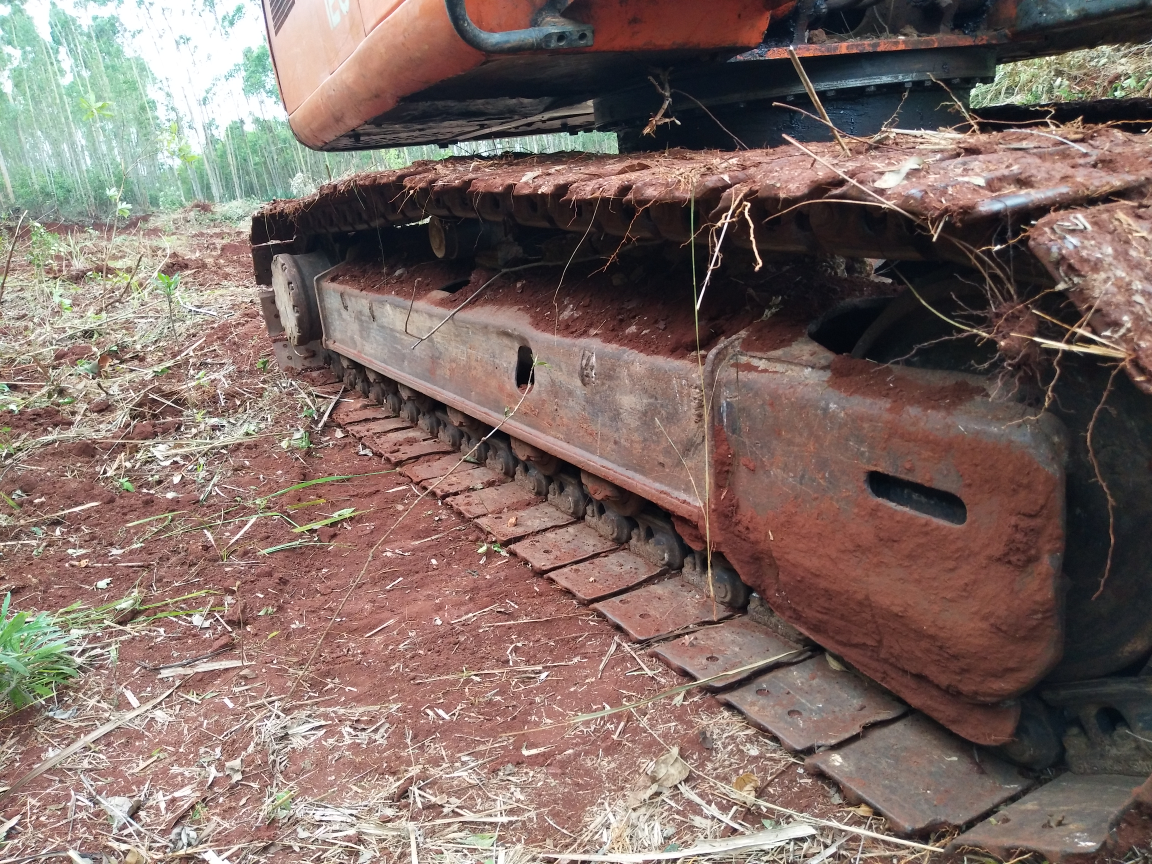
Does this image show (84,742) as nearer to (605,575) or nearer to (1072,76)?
(605,575)

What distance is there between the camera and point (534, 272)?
4.15 meters

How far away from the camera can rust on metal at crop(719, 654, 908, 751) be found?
2.33 m

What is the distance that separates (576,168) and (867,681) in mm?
1841

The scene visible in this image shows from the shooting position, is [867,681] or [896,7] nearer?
[867,681]

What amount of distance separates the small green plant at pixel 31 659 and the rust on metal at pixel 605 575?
181cm

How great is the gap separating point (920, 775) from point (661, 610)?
3.61 ft

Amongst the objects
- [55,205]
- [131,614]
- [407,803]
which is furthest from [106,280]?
[55,205]

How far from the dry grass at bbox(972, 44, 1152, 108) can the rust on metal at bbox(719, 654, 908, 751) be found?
7551mm

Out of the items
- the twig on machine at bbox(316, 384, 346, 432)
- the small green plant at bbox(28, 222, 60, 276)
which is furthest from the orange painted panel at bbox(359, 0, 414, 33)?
the small green plant at bbox(28, 222, 60, 276)

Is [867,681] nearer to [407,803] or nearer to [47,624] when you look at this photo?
[407,803]

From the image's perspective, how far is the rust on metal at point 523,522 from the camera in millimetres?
3873

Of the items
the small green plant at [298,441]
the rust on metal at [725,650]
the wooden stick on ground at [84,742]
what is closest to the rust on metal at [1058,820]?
the rust on metal at [725,650]

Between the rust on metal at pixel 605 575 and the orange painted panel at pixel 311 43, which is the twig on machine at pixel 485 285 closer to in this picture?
the orange painted panel at pixel 311 43

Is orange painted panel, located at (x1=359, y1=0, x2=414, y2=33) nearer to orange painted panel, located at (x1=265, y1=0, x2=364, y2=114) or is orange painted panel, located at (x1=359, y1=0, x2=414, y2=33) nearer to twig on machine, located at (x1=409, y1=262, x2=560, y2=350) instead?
orange painted panel, located at (x1=265, y1=0, x2=364, y2=114)
